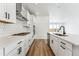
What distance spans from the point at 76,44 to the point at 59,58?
0.78 meters

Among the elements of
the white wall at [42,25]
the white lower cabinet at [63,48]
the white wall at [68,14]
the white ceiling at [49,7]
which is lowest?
the white lower cabinet at [63,48]

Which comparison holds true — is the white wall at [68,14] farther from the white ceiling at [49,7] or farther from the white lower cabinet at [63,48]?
the white lower cabinet at [63,48]

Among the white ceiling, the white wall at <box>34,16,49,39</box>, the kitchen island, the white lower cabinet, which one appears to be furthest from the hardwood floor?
the white ceiling

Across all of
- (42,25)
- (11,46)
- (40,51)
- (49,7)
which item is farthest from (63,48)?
(49,7)

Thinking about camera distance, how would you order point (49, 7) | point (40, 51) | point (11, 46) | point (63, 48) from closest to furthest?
point (11, 46)
point (63, 48)
point (40, 51)
point (49, 7)

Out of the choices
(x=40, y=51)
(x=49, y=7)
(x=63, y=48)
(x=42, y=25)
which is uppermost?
(x=49, y=7)

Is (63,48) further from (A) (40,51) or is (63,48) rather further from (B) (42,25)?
(B) (42,25)

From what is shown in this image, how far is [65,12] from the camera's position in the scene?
5840 mm

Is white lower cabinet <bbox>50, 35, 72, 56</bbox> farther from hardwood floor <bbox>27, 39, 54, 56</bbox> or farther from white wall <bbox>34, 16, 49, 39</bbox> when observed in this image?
white wall <bbox>34, 16, 49, 39</bbox>

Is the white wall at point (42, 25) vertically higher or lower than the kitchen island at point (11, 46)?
higher

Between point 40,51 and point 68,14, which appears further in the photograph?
point 68,14

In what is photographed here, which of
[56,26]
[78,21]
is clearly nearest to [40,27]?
[56,26]

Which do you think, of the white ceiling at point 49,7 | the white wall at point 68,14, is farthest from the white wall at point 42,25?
the white wall at point 68,14

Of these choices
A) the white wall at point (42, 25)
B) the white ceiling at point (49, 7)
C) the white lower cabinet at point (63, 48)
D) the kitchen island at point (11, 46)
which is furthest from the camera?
the white wall at point (42, 25)
